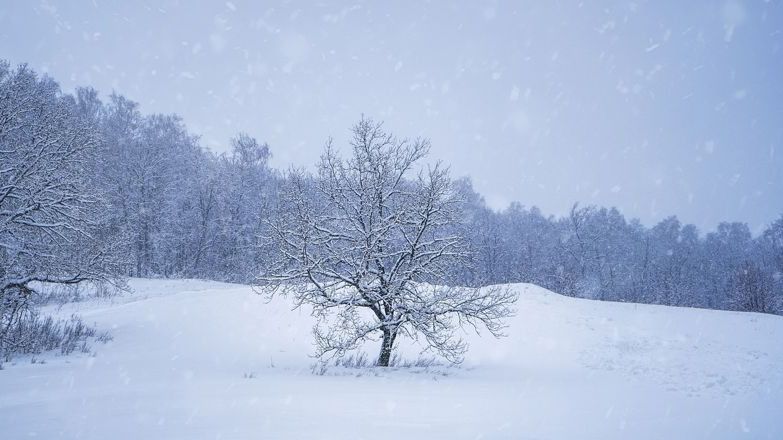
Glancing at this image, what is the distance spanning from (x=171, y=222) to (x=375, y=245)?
118 ft

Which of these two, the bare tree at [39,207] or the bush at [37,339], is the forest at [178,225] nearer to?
the bare tree at [39,207]

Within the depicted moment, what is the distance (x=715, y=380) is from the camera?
12688mm

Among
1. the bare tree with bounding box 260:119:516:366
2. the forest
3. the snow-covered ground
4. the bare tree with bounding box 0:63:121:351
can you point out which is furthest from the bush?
the bare tree with bounding box 260:119:516:366

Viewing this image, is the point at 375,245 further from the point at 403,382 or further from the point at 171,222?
the point at 171,222

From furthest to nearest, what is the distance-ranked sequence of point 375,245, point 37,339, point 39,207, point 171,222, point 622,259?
point 622,259, point 171,222, point 39,207, point 37,339, point 375,245

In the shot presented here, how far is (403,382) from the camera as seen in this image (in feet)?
32.5

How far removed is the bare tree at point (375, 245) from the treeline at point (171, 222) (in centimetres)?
97

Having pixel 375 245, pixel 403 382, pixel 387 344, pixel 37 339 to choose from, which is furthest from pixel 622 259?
pixel 37 339

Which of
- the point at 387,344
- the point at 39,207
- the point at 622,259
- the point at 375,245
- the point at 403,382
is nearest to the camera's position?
the point at 403,382

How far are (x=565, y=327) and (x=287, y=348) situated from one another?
1160cm

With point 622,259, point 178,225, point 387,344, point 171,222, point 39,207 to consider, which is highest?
point 622,259

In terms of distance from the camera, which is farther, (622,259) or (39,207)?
(622,259)

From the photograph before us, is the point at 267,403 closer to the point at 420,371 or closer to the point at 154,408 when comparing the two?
the point at 154,408

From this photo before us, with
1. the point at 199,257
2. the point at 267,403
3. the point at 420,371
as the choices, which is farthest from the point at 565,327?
the point at 199,257
